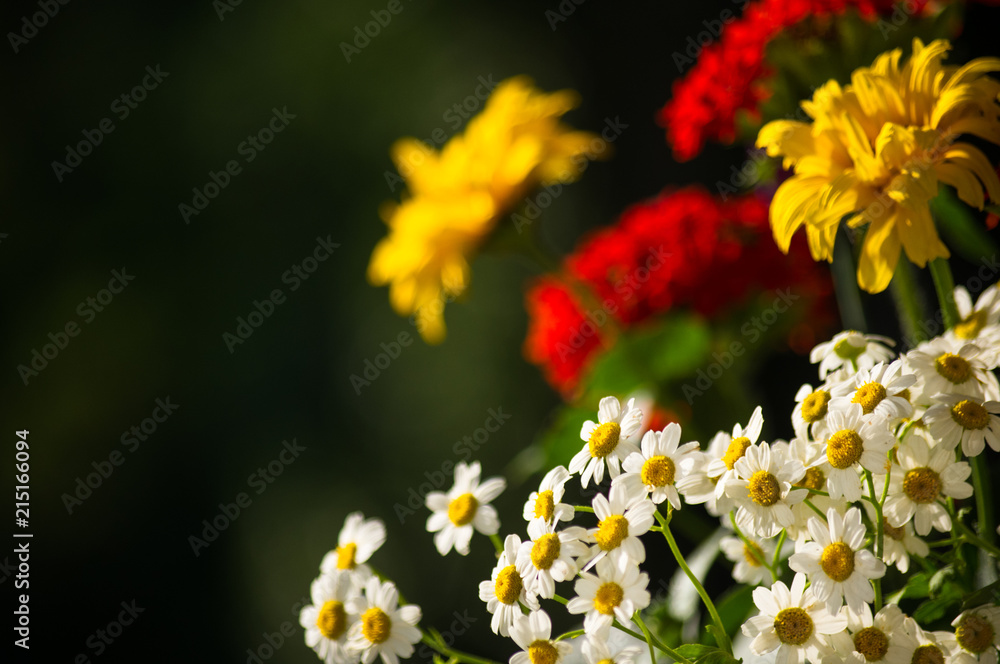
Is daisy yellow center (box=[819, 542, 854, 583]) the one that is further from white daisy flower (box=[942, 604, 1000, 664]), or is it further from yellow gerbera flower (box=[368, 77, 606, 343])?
yellow gerbera flower (box=[368, 77, 606, 343])

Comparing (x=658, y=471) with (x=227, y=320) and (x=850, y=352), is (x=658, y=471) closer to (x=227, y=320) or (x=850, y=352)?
(x=850, y=352)

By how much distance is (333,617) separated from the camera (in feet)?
0.93

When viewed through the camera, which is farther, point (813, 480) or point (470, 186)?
point (470, 186)

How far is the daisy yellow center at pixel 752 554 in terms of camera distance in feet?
0.90

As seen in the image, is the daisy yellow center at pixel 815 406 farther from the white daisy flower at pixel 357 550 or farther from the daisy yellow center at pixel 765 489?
the white daisy flower at pixel 357 550

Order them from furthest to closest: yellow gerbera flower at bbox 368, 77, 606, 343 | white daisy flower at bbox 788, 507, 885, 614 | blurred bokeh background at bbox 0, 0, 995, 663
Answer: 1. blurred bokeh background at bbox 0, 0, 995, 663
2. yellow gerbera flower at bbox 368, 77, 606, 343
3. white daisy flower at bbox 788, 507, 885, 614

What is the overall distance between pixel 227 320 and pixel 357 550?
1.32 metres

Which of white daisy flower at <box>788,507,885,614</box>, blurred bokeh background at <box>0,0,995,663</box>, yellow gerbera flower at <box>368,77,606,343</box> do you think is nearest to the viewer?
white daisy flower at <box>788,507,885,614</box>

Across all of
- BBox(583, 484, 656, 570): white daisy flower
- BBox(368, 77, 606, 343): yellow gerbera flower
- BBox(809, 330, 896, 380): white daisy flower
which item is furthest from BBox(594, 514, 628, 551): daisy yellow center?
BBox(368, 77, 606, 343): yellow gerbera flower

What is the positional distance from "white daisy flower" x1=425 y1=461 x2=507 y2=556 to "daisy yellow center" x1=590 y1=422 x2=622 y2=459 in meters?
0.04

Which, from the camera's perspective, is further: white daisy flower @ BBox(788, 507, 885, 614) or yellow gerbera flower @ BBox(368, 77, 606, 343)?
yellow gerbera flower @ BBox(368, 77, 606, 343)

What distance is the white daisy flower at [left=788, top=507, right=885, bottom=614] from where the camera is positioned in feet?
0.71

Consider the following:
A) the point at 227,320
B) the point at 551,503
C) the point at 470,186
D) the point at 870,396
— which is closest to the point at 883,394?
the point at 870,396

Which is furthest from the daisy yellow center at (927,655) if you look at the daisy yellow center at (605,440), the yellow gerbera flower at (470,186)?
the yellow gerbera flower at (470,186)
